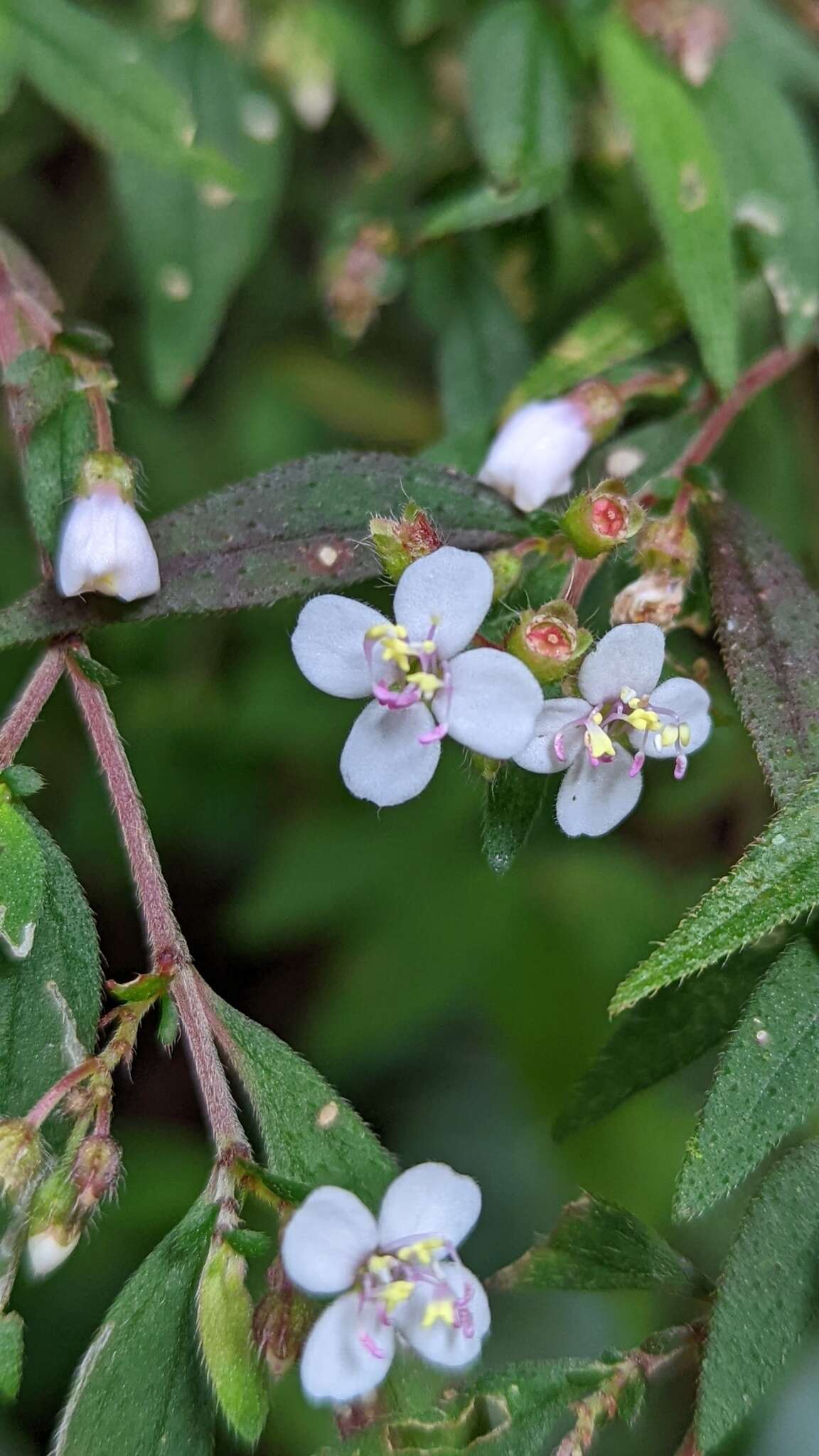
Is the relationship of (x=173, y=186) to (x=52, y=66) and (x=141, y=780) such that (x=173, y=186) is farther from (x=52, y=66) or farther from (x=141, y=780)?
(x=141, y=780)

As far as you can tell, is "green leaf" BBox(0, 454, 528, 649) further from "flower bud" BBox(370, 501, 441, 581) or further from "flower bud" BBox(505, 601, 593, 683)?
"flower bud" BBox(505, 601, 593, 683)

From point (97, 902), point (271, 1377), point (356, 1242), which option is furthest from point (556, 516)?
point (97, 902)

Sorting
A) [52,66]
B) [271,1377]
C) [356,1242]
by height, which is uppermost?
[52,66]

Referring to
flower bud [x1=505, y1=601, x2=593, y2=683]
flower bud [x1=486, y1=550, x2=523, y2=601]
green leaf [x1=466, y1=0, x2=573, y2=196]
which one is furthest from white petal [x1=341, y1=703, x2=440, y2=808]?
green leaf [x1=466, y1=0, x2=573, y2=196]

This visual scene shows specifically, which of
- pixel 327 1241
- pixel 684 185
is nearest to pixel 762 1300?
pixel 327 1241

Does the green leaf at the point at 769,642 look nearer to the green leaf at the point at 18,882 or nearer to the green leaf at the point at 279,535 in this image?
the green leaf at the point at 279,535
